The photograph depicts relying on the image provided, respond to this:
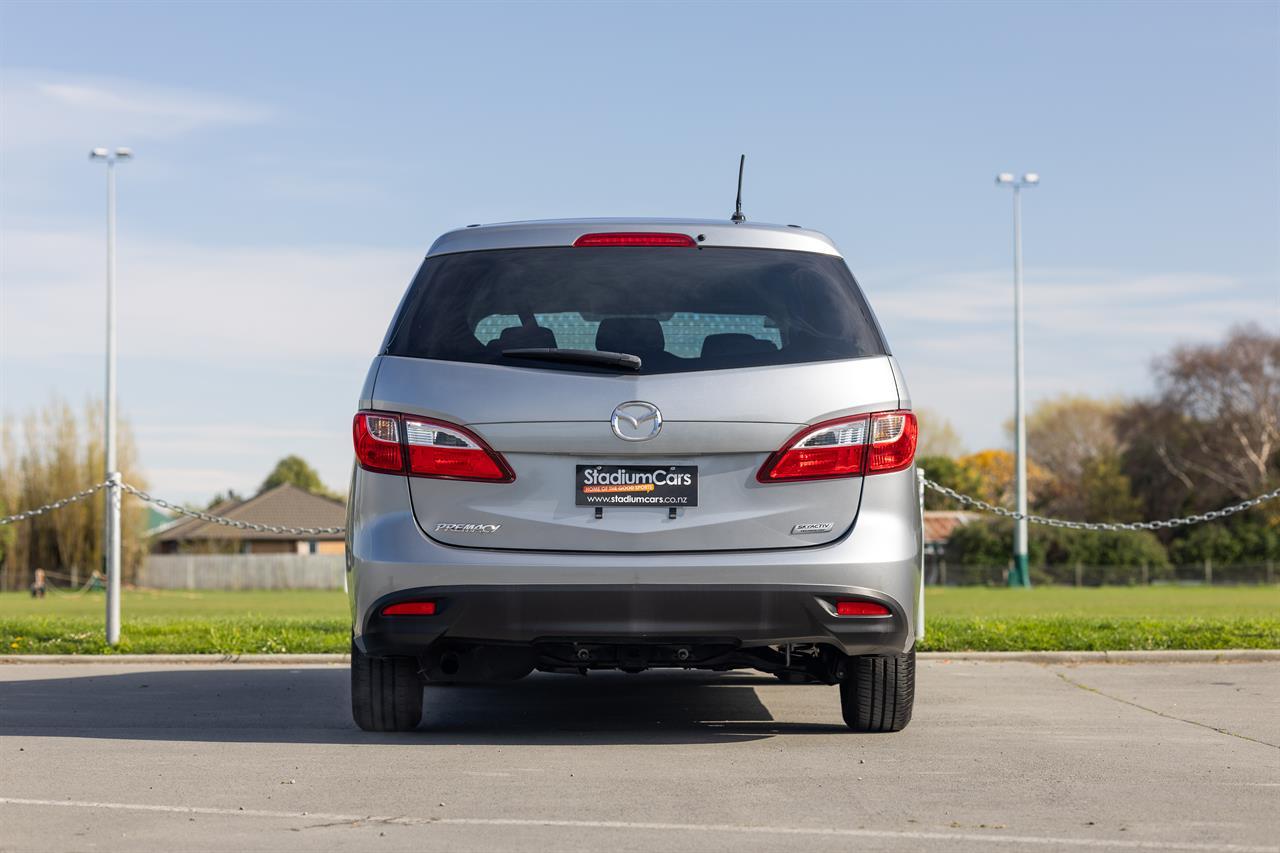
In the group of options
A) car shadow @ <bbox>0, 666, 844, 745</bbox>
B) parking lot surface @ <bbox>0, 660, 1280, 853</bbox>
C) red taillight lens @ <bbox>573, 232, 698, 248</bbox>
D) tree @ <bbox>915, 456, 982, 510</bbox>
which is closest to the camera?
parking lot surface @ <bbox>0, 660, 1280, 853</bbox>

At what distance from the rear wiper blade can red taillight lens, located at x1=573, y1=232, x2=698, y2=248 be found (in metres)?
0.56

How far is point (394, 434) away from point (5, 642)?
21.7 ft

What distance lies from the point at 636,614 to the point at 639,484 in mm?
486

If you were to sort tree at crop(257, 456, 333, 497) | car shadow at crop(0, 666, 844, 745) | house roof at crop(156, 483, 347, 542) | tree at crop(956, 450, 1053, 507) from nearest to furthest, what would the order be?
car shadow at crop(0, 666, 844, 745) < house roof at crop(156, 483, 347, 542) < tree at crop(956, 450, 1053, 507) < tree at crop(257, 456, 333, 497)

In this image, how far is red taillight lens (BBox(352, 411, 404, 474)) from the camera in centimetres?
624

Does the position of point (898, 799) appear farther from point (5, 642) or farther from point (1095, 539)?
point (1095, 539)

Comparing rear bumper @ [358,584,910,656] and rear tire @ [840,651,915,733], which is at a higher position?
rear bumper @ [358,584,910,656]

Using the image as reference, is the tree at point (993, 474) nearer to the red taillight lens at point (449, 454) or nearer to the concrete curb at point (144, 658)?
the concrete curb at point (144, 658)

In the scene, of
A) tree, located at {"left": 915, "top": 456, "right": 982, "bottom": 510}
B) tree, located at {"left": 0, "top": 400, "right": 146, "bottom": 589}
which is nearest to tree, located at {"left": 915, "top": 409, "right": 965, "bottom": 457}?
tree, located at {"left": 915, "top": 456, "right": 982, "bottom": 510}

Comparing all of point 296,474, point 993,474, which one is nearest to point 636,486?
point 993,474

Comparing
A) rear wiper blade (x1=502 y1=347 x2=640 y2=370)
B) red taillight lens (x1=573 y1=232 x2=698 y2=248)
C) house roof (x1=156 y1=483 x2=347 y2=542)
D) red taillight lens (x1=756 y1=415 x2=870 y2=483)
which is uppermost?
red taillight lens (x1=573 y1=232 x2=698 y2=248)

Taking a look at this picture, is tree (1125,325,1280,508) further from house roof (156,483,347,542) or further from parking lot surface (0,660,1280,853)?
parking lot surface (0,660,1280,853)

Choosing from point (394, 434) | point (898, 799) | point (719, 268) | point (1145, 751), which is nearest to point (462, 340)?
point (394, 434)

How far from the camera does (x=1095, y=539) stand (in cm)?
7481
